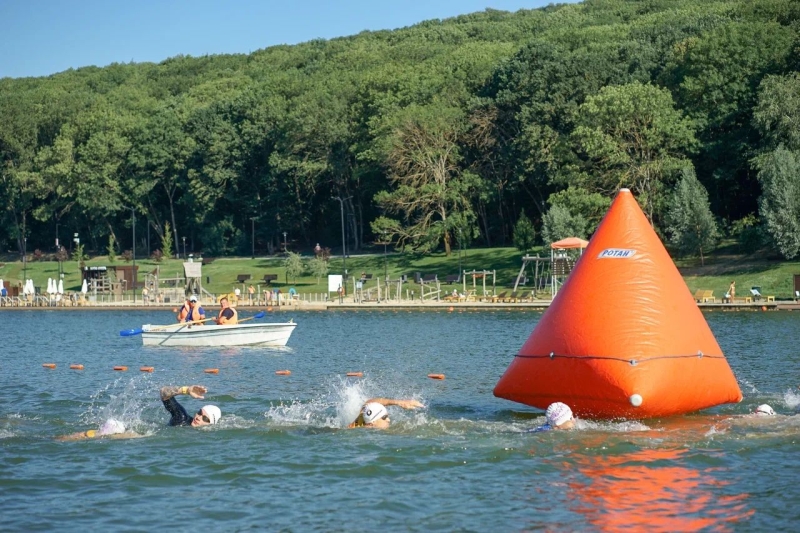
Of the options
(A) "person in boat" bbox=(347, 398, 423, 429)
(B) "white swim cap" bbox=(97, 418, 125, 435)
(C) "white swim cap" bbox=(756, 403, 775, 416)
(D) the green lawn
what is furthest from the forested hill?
(B) "white swim cap" bbox=(97, 418, 125, 435)

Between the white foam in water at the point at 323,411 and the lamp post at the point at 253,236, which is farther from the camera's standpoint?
the lamp post at the point at 253,236

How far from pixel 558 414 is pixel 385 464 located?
3.32m

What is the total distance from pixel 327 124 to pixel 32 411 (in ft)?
235

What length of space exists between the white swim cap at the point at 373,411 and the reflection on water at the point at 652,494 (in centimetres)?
392

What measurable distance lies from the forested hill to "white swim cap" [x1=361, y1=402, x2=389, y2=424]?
4900 cm

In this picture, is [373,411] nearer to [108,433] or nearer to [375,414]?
[375,414]

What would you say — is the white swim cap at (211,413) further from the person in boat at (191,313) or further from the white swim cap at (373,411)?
the person in boat at (191,313)

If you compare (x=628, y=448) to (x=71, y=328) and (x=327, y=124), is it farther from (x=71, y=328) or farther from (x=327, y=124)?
(x=327, y=124)

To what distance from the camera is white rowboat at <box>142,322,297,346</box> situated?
3938 cm

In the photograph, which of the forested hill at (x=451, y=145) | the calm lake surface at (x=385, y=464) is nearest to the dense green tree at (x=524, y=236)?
the forested hill at (x=451, y=145)

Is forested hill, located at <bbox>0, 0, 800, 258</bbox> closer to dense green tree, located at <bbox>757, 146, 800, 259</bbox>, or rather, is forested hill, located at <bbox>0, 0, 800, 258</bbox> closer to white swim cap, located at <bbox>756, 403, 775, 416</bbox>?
dense green tree, located at <bbox>757, 146, 800, 259</bbox>

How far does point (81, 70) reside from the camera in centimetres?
16825

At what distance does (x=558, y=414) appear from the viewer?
62.4 ft

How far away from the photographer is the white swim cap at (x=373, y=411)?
19953mm
